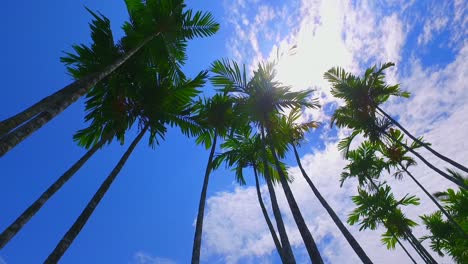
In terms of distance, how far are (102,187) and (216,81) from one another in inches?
232

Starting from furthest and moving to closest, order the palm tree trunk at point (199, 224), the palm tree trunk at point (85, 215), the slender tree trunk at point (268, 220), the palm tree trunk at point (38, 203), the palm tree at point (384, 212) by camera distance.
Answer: the palm tree at point (384, 212) → the slender tree trunk at point (268, 220) → the palm tree trunk at point (199, 224) → the palm tree trunk at point (85, 215) → the palm tree trunk at point (38, 203)

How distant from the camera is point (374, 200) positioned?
1692cm

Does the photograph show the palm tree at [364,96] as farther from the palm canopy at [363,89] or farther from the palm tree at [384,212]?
the palm tree at [384,212]

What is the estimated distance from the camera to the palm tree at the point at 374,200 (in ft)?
55.3

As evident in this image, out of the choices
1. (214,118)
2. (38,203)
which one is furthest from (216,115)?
(38,203)

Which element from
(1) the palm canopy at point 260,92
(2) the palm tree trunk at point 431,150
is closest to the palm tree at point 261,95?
(1) the palm canopy at point 260,92

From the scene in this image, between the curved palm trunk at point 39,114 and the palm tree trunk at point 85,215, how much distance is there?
127 inches

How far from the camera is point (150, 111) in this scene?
31.1 feet

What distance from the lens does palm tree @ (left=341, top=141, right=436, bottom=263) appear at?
1686 centimetres

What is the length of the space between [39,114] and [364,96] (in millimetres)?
13530

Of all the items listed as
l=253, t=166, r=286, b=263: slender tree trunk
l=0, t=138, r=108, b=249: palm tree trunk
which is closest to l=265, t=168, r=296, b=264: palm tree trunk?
l=253, t=166, r=286, b=263: slender tree trunk

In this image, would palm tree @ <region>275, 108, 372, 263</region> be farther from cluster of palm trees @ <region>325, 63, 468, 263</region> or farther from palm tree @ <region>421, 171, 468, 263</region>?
palm tree @ <region>421, 171, 468, 263</region>

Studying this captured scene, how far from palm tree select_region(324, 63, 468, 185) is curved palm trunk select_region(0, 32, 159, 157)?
471 inches

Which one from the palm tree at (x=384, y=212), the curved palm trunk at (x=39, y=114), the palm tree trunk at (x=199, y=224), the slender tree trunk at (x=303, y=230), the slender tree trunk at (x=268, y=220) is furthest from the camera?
the palm tree at (x=384, y=212)
